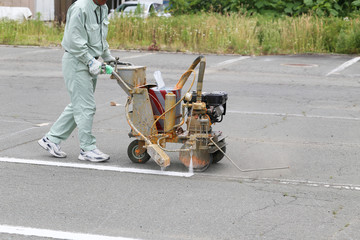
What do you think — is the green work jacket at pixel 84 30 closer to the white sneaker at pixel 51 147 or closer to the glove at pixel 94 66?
the glove at pixel 94 66

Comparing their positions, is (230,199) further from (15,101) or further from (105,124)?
(15,101)

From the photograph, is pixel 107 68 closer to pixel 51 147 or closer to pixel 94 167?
pixel 94 167

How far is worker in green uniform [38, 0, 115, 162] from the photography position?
280 inches

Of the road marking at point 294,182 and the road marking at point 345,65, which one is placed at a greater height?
the road marking at point 345,65

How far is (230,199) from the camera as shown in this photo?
6.10m

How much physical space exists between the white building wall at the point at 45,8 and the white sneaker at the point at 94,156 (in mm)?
25993

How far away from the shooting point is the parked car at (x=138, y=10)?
79.4 ft

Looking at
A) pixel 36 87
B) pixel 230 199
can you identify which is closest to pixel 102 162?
pixel 230 199

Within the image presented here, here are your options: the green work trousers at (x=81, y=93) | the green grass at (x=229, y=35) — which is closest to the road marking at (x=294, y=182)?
the green work trousers at (x=81, y=93)

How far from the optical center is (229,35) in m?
21.9

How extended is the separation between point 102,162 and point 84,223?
2.18m

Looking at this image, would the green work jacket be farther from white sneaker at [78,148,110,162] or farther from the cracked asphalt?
the cracked asphalt

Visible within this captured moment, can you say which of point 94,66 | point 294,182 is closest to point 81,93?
point 94,66

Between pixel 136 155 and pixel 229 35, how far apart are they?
14956 millimetres
